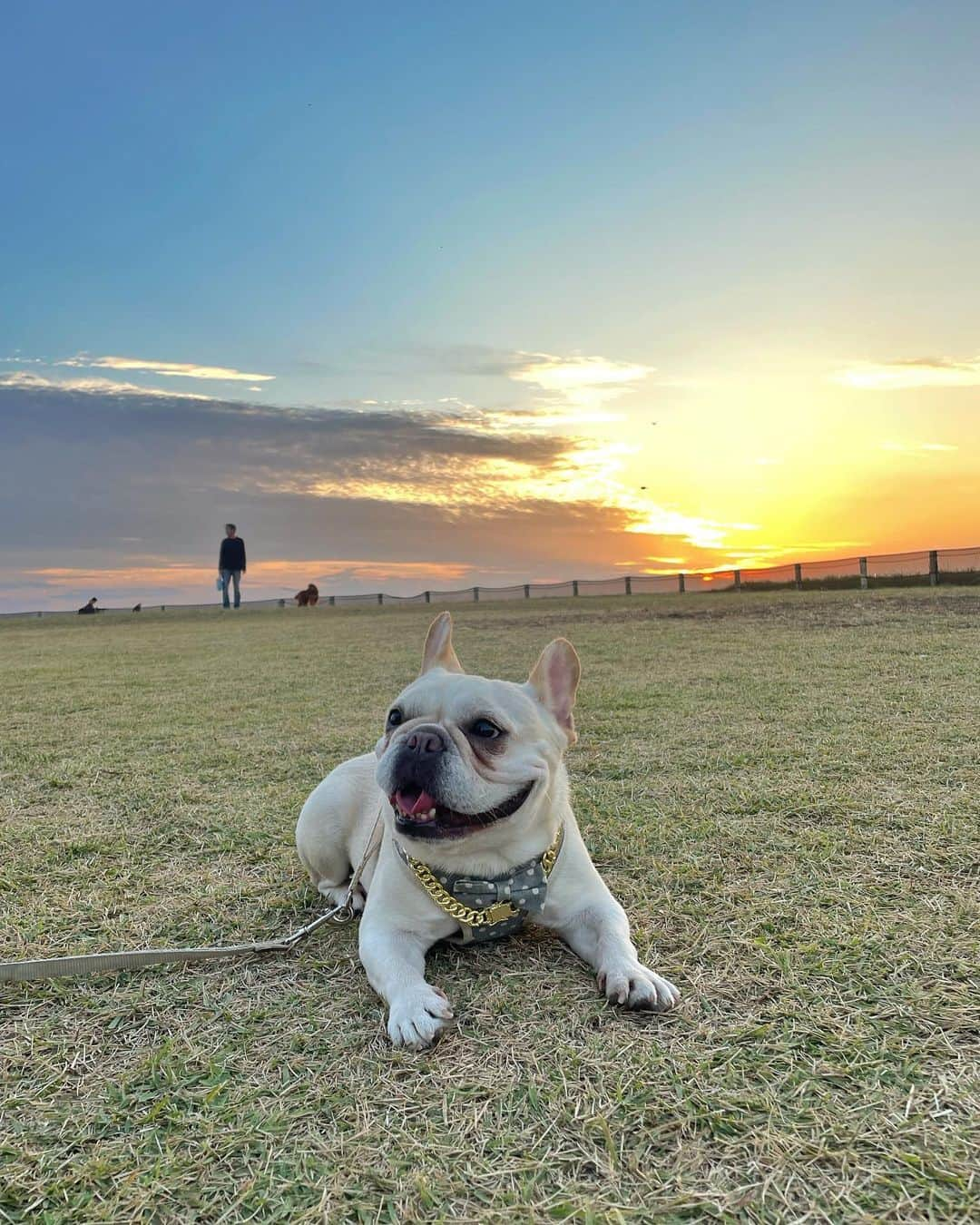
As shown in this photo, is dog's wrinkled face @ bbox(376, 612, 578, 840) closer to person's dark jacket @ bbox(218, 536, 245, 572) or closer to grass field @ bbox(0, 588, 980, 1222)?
grass field @ bbox(0, 588, 980, 1222)

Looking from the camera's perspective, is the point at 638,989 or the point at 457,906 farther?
the point at 457,906

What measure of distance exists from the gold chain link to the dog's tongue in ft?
0.91

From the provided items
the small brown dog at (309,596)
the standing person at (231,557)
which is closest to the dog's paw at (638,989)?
the standing person at (231,557)

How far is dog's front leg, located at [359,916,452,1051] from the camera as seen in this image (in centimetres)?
214

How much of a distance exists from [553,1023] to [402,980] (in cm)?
43

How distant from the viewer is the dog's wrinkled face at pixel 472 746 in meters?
2.32

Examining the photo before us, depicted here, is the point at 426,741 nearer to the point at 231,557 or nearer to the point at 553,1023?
the point at 553,1023

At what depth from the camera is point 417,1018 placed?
7.07 ft

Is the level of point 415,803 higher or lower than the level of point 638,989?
higher

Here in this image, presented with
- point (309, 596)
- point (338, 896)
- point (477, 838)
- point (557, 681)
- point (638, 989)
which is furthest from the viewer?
point (309, 596)

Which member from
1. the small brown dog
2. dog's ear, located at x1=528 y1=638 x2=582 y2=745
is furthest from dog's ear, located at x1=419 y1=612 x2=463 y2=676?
the small brown dog

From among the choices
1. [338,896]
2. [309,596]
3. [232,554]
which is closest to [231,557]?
[232,554]

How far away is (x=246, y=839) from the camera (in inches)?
161

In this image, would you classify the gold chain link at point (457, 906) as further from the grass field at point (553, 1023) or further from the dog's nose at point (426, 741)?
the dog's nose at point (426, 741)
